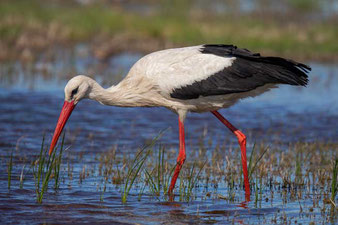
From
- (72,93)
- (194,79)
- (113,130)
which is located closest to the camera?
(72,93)

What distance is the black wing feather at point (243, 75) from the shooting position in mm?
6965

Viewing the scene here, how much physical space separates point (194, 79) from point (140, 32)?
35.9ft

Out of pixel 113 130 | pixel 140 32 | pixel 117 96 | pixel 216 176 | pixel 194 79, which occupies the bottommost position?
pixel 216 176

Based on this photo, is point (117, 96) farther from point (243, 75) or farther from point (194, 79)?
point (243, 75)

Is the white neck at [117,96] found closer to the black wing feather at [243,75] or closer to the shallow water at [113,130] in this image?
the black wing feather at [243,75]

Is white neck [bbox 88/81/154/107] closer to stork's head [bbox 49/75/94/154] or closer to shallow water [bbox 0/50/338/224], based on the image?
stork's head [bbox 49/75/94/154]

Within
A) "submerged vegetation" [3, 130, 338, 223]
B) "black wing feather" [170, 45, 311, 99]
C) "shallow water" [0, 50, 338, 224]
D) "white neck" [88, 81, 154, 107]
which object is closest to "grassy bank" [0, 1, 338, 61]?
"shallow water" [0, 50, 338, 224]

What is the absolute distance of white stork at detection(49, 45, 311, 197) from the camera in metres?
6.96

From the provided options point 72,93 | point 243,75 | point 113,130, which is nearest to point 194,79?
point 243,75

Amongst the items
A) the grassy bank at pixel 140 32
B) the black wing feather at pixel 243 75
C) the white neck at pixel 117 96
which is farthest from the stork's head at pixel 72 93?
the grassy bank at pixel 140 32

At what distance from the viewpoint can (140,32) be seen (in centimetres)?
1781

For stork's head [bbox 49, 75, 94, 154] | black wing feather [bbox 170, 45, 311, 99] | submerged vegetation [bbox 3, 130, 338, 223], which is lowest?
submerged vegetation [bbox 3, 130, 338, 223]

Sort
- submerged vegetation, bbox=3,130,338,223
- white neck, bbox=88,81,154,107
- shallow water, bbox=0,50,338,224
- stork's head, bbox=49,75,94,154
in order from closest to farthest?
shallow water, bbox=0,50,338,224 → submerged vegetation, bbox=3,130,338,223 → stork's head, bbox=49,75,94,154 → white neck, bbox=88,81,154,107

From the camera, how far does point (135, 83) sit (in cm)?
714
